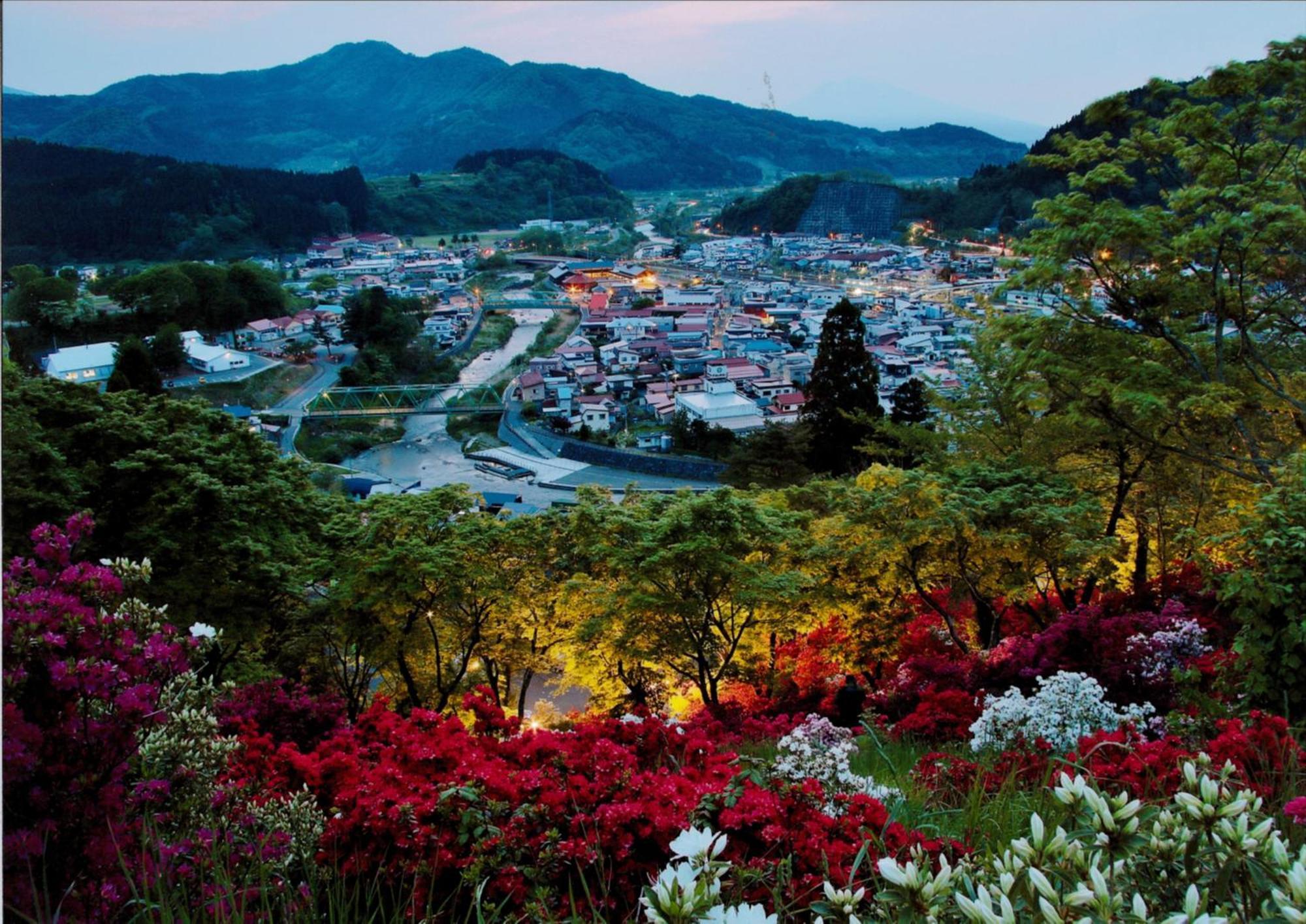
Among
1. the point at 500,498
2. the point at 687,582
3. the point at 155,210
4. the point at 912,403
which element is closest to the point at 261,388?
the point at 500,498

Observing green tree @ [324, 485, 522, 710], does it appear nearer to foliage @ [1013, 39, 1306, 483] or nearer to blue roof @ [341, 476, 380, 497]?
foliage @ [1013, 39, 1306, 483]

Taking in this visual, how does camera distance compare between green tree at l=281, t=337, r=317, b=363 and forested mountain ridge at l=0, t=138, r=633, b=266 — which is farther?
forested mountain ridge at l=0, t=138, r=633, b=266

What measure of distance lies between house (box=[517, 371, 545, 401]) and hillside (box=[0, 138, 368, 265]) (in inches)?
598

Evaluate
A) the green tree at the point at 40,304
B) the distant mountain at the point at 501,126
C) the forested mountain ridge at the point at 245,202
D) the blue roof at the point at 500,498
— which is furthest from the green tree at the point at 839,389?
the distant mountain at the point at 501,126

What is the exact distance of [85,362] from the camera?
16.9 metres

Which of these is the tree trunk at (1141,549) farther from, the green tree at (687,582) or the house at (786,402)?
the house at (786,402)

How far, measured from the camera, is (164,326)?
2142 centimetres

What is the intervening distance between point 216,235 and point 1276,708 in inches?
1651

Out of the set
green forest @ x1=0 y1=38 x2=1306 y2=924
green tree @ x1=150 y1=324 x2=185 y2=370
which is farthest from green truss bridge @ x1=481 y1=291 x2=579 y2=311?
green forest @ x1=0 y1=38 x2=1306 y2=924

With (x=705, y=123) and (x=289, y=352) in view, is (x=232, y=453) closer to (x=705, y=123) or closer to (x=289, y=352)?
(x=289, y=352)

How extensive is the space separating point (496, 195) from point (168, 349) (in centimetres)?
3949

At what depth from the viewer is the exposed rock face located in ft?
159

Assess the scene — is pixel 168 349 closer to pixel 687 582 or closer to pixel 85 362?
pixel 85 362

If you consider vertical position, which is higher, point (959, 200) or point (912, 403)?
point (959, 200)
